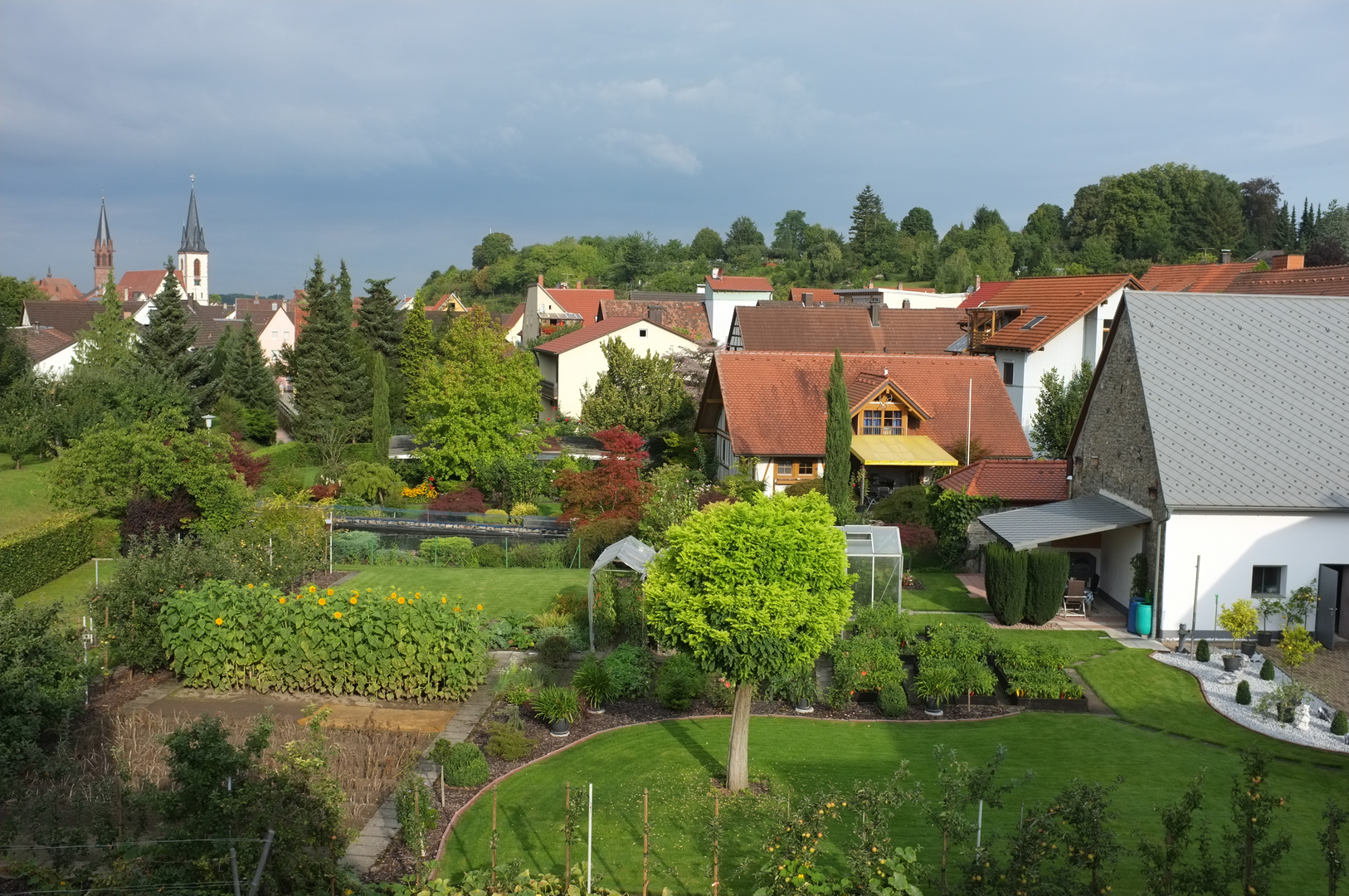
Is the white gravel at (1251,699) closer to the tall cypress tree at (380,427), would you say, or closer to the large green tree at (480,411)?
the large green tree at (480,411)

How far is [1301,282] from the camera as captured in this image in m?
44.5

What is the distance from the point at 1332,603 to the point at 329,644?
19.4 m

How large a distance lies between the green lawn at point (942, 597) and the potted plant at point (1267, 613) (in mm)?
5537

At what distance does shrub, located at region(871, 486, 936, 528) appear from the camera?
1176 inches

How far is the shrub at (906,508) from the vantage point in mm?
29878

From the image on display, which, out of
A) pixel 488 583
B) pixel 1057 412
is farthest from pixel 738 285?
pixel 488 583

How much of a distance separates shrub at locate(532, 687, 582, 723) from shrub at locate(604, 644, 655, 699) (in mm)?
1206

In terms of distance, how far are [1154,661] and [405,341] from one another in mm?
46751

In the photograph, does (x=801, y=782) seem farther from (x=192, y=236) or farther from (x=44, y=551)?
(x=192, y=236)

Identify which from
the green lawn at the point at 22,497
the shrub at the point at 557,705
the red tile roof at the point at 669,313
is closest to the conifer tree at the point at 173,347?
the green lawn at the point at 22,497

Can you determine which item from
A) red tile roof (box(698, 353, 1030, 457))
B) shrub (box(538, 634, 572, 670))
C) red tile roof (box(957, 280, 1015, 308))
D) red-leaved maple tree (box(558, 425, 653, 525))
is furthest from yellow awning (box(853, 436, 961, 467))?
red tile roof (box(957, 280, 1015, 308))

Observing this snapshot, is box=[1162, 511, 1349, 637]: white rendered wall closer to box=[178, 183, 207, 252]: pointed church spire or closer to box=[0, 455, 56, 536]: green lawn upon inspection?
box=[0, 455, 56, 536]: green lawn

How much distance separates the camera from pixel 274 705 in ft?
55.7

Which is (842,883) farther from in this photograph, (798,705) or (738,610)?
(798,705)
